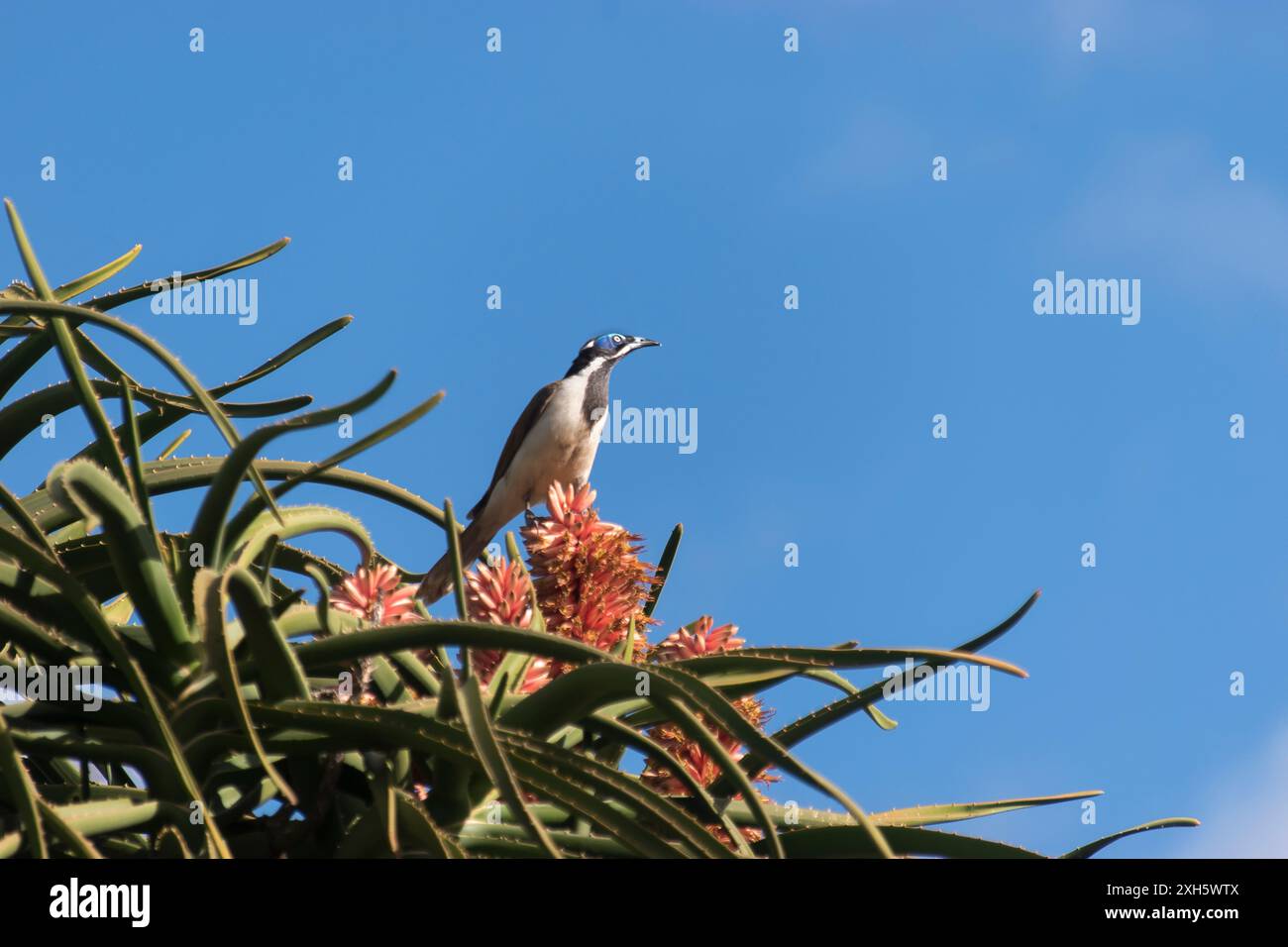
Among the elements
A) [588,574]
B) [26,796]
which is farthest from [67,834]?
[588,574]

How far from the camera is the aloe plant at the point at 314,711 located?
5.86 ft

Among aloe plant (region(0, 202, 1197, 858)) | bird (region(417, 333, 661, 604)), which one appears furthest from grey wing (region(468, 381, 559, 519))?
aloe plant (region(0, 202, 1197, 858))

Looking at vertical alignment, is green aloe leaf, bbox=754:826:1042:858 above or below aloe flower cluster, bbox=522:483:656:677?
below

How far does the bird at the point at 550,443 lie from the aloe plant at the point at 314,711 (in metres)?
4.84

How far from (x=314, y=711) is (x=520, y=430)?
21.0 feet

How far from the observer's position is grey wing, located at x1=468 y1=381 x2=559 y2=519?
8.16 metres

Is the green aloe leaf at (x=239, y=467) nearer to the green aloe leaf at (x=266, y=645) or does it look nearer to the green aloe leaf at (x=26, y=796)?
the green aloe leaf at (x=266, y=645)

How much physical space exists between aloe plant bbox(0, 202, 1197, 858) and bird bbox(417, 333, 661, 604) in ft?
15.9

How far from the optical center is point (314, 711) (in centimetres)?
189

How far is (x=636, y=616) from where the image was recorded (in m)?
2.80

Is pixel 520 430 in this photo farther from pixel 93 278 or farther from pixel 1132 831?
pixel 1132 831

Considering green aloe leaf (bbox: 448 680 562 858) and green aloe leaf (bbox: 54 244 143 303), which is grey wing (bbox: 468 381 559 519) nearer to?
green aloe leaf (bbox: 54 244 143 303)
